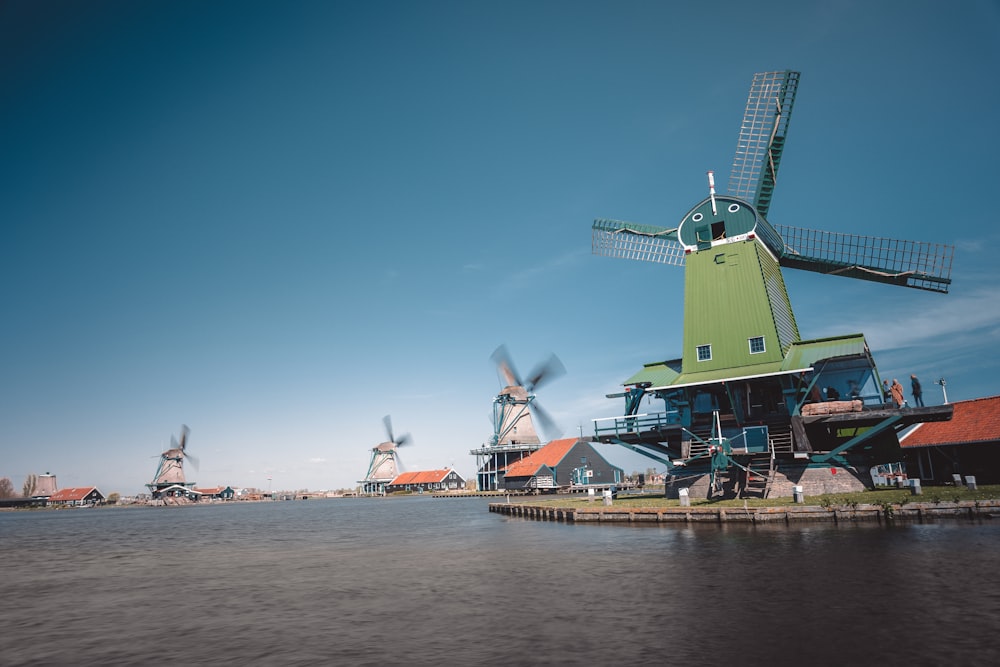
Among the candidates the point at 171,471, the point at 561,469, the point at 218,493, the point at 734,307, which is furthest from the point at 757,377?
the point at 218,493

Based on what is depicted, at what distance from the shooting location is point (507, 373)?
88438mm

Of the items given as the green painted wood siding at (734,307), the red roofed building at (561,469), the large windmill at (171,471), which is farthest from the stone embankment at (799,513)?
the large windmill at (171,471)

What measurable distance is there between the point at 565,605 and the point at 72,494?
177 meters

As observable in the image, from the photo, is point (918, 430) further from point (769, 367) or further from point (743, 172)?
point (743, 172)

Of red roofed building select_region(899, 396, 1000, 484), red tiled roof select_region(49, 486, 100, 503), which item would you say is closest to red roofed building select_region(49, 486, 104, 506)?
red tiled roof select_region(49, 486, 100, 503)

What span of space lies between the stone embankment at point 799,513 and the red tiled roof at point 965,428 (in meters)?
12.1

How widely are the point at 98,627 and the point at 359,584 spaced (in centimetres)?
641

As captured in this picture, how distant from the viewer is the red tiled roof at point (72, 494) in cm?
14662

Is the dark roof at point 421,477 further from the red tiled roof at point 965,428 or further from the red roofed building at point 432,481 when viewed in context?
the red tiled roof at point 965,428

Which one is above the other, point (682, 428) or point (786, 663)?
point (682, 428)

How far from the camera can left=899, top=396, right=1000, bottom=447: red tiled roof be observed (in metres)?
31.1

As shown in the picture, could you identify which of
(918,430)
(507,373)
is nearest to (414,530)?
(918,430)

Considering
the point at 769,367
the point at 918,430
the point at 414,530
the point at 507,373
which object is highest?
the point at 507,373

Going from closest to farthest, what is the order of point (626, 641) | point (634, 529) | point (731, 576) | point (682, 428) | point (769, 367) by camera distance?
point (626, 641), point (731, 576), point (634, 529), point (769, 367), point (682, 428)
